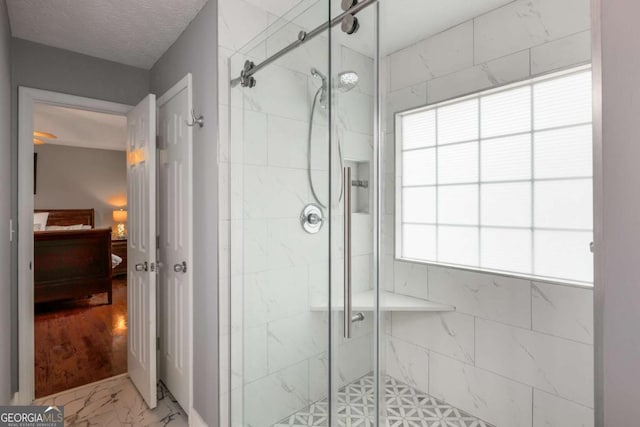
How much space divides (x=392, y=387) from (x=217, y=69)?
2.46 meters

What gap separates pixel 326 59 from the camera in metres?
1.27

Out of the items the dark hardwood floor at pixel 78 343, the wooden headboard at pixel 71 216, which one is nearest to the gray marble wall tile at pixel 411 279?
the dark hardwood floor at pixel 78 343

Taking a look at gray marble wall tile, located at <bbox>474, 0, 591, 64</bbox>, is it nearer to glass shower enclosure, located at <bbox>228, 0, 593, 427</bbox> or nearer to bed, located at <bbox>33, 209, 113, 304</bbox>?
glass shower enclosure, located at <bbox>228, 0, 593, 427</bbox>

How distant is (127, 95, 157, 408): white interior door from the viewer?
216 cm

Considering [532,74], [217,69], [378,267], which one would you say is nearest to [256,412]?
[378,267]

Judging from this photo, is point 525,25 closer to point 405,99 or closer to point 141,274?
point 405,99

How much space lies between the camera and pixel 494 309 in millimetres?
1979

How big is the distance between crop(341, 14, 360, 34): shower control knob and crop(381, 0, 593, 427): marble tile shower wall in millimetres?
539

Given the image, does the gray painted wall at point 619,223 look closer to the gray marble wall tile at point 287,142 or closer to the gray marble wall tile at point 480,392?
the gray marble wall tile at point 287,142

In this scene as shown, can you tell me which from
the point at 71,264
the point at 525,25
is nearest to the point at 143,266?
the point at 525,25

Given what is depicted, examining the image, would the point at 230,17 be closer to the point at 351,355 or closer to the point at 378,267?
the point at 378,267

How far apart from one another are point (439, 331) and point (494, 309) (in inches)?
17.5

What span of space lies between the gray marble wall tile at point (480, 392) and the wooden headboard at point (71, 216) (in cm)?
709

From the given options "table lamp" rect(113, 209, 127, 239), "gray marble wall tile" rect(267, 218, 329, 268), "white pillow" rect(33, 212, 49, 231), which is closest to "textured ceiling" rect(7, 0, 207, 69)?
"gray marble wall tile" rect(267, 218, 329, 268)
